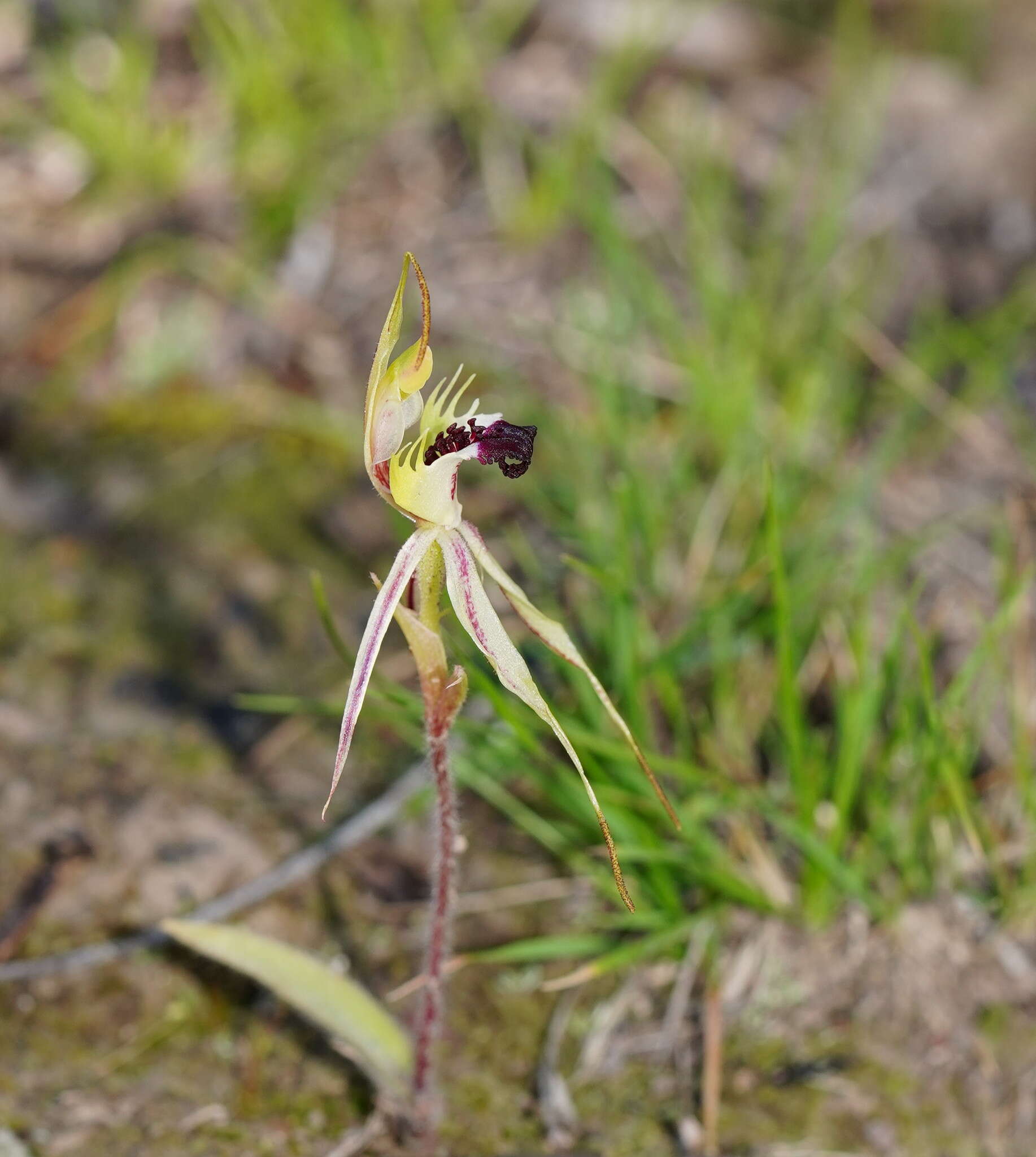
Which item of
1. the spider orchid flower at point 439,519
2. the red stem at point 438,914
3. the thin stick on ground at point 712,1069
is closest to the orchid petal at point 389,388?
the spider orchid flower at point 439,519


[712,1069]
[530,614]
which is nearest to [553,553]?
[712,1069]

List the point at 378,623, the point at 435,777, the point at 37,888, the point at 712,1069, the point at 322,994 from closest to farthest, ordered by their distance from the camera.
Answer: the point at 378,623, the point at 435,777, the point at 322,994, the point at 712,1069, the point at 37,888

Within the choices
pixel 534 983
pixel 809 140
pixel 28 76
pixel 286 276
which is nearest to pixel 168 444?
pixel 286 276

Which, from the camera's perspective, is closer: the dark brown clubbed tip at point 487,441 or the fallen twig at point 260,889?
the dark brown clubbed tip at point 487,441

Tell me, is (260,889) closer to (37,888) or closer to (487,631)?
(37,888)

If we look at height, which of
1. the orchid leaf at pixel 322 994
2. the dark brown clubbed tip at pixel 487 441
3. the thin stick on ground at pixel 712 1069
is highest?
the dark brown clubbed tip at pixel 487 441

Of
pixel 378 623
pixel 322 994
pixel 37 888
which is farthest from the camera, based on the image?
pixel 37 888

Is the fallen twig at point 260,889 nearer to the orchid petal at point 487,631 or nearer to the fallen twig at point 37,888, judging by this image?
the fallen twig at point 37,888
